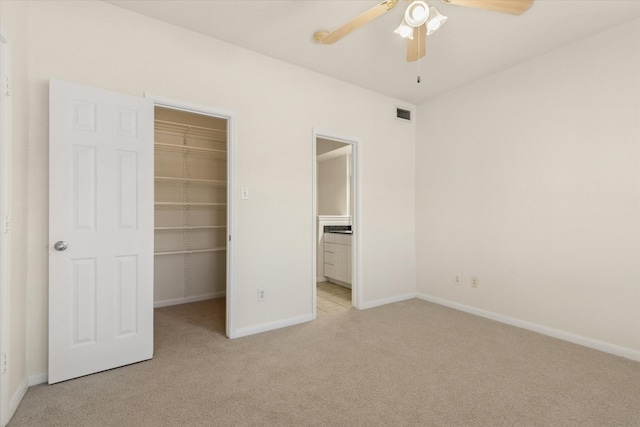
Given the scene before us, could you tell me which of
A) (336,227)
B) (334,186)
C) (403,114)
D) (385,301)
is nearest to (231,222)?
(385,301)

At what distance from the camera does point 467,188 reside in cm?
371

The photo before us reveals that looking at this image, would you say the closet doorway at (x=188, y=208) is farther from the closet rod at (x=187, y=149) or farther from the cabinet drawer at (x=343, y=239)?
the cabinet drawer at (x=343, y=239)

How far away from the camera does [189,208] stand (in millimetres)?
4277

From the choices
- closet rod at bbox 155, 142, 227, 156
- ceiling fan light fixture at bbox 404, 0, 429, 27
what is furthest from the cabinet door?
ceiling fan light fixture at bbox 404, 0, 429, 27

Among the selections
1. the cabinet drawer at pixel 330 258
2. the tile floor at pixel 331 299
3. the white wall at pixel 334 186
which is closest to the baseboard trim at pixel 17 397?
the tile floor at pixel 331 299

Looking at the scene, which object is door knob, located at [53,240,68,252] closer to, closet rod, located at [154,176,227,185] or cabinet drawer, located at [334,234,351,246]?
closet rod, located at [154,176,227,185]

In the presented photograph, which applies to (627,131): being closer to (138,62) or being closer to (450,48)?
(450,48)

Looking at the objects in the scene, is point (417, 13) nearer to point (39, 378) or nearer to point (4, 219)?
point (4, 219)

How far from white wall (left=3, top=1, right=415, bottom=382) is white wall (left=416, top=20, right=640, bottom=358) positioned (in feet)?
2.19

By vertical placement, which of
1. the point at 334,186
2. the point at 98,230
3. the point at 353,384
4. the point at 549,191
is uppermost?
the point at 334,186

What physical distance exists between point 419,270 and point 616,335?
2032 millimetres

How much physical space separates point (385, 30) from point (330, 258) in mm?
3410

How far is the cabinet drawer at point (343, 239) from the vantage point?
15.6 ft

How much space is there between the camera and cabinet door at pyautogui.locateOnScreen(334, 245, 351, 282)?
4801 mm
